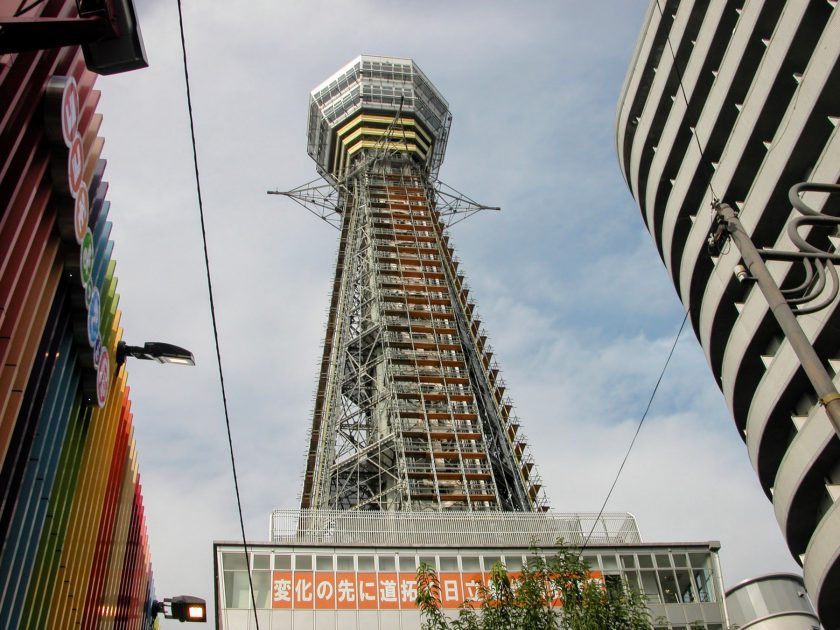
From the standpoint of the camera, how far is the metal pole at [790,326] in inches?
285

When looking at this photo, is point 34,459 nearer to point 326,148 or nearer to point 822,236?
point 822,236

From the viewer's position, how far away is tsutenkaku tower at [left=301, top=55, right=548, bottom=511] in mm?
57438

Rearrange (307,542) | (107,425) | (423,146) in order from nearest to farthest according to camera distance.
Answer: (107,425) → (307,542) → (423,146)

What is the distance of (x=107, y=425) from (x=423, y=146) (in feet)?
266

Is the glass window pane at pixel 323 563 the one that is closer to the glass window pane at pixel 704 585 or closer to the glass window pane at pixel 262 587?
the glass window pane at pixel 262 587

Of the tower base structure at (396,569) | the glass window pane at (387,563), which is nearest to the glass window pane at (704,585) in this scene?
the tower base structure at (396,569)

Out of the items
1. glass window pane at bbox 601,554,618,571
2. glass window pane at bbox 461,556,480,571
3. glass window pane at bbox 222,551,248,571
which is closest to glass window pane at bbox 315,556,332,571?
glass window pane at bbox 222,551,248,571

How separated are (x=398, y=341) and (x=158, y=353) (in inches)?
1925

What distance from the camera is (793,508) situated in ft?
88.4

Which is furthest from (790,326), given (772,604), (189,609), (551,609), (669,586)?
(669,586)

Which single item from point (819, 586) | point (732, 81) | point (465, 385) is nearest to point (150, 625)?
point (819, 586)

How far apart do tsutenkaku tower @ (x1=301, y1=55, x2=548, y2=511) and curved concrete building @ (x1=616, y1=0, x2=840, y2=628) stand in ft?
85.6

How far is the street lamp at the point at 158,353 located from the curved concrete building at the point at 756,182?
17660mm

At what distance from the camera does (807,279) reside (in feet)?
29.1
